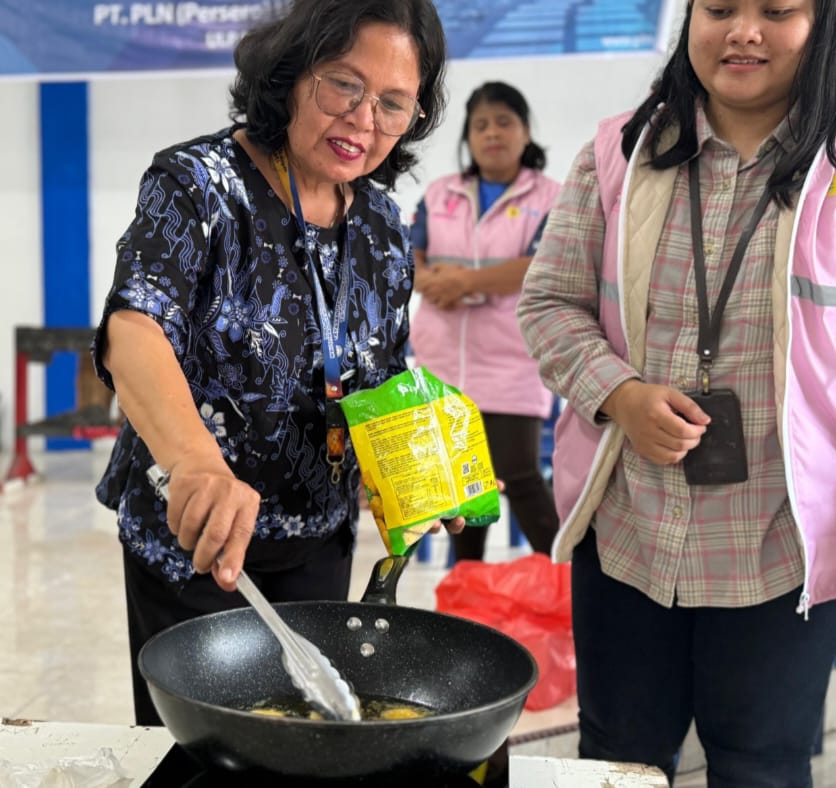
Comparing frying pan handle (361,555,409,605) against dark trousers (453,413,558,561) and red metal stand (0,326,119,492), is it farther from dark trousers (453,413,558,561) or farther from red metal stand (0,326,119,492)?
red metal stand (0,326,119,492)

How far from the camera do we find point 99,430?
509 cm

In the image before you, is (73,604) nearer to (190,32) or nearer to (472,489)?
(190,32)

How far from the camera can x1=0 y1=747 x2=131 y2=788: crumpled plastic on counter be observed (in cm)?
102

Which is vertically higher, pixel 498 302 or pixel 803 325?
pixel 803 325

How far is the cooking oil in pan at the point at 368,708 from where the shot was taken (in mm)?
1053

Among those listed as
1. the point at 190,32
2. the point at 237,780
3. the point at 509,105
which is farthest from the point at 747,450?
the point at 190,32

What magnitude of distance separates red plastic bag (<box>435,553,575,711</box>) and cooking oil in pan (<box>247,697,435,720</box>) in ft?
4.98

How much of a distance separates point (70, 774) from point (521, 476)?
219 cm

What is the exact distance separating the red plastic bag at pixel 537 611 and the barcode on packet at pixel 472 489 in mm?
1289

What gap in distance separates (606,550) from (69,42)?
10.2 feet

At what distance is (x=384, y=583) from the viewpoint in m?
1.17

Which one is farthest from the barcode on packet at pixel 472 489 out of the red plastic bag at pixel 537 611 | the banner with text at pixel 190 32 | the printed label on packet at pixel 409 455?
the banner with text at pixel 190 32

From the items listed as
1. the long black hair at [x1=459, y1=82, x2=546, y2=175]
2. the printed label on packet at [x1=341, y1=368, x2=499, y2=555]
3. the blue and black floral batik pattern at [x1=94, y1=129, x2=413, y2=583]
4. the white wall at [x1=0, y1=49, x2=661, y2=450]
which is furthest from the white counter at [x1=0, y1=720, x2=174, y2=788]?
the white wall at [x1=0, y1=49, x2=661, y2=450]

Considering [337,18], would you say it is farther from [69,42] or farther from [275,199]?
[69,42]
